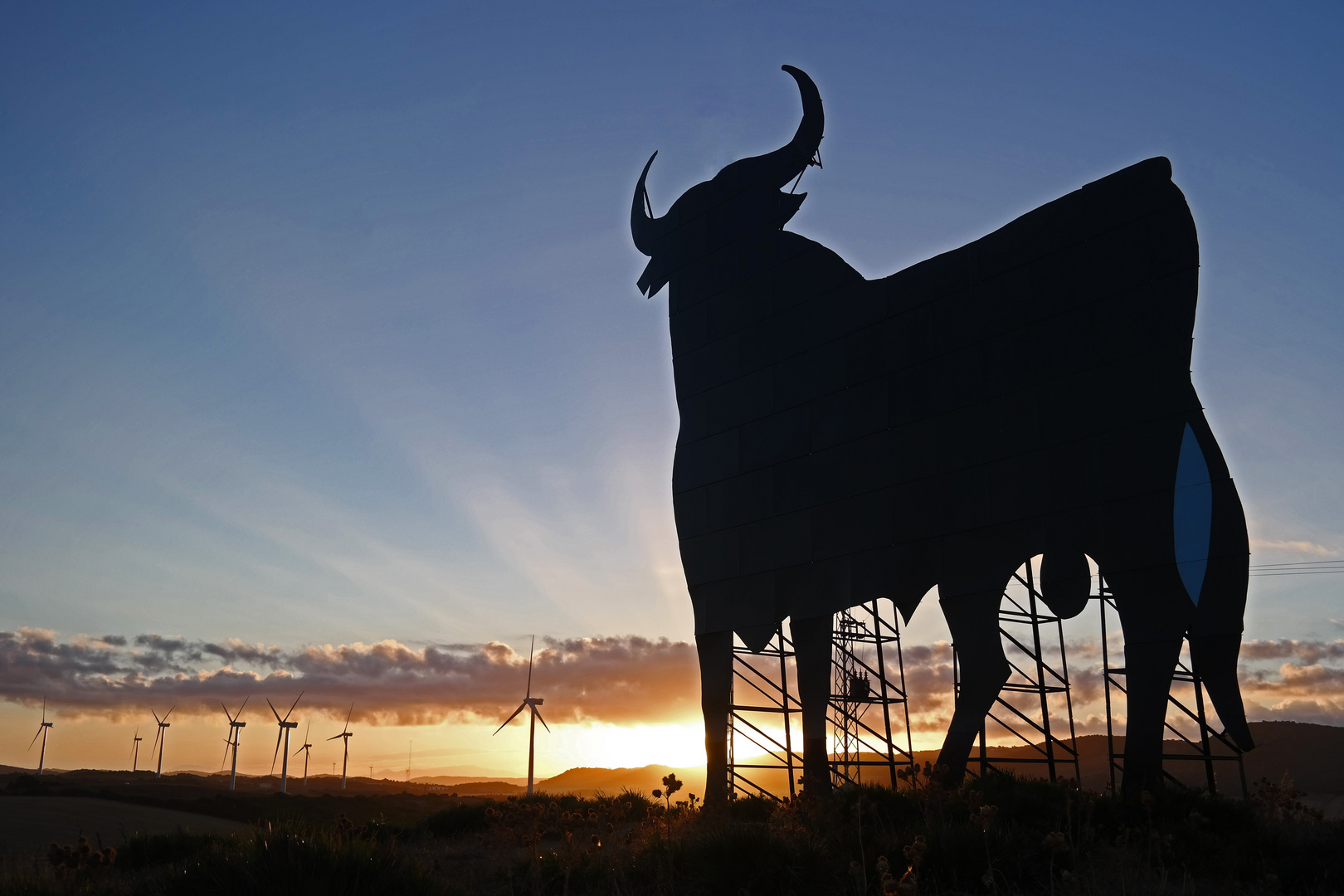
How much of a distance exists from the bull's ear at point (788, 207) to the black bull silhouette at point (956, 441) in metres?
0.03

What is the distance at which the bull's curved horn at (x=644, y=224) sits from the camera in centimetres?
2102

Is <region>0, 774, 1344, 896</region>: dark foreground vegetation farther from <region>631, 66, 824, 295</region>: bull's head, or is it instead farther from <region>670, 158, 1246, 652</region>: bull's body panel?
<region>631, 66, 824, 295</region>: bull's head

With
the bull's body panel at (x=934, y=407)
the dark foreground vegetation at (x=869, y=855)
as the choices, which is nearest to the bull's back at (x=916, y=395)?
the bull's body panel at (x=934, y=407)

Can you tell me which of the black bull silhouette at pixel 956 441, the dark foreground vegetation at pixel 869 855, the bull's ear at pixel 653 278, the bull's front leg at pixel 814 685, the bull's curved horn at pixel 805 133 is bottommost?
the dark foreground vegetation at pixel 869 855

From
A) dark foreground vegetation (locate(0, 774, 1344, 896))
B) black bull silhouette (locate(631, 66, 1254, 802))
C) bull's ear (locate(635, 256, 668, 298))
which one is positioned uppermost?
bull's ear (locate(635, 256, 668, 298))

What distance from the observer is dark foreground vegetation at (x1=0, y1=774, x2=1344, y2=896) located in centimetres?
767

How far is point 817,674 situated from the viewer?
16406 millimetres

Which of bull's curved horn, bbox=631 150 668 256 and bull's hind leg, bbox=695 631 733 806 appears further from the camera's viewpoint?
bull's curved horn, bbox=631 150 668 256

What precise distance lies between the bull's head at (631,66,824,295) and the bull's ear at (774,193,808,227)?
0.02 m

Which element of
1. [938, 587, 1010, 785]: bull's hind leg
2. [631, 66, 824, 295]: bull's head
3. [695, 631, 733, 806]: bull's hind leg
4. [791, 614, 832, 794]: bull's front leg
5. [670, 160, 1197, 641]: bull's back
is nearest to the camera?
[670, 160, 1197, 641]: bull's back

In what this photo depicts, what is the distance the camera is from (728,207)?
1981cm

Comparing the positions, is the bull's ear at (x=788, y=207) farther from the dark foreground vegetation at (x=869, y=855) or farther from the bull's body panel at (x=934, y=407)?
the dark foreground vegetation at (x=869, y=855)

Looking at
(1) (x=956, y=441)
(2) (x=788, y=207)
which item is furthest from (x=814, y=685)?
(2) (x=788, y=207)

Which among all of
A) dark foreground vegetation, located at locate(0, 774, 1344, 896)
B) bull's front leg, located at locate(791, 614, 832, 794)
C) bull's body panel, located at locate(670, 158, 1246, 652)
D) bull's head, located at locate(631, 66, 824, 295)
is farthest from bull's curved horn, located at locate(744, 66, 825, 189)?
dark foreground vegetation, located at locate(0, 774, 1344, 896)
